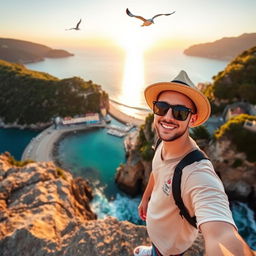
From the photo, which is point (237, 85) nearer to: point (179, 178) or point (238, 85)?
point (238, 85)

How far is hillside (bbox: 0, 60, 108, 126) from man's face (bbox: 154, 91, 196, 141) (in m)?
61.1

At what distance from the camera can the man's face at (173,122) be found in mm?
2736

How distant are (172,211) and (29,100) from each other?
7358 centimetres

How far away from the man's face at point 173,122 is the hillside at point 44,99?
200ft

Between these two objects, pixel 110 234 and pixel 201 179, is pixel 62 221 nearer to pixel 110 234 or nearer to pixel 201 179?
pixel 110 234

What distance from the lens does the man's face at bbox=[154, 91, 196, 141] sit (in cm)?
274

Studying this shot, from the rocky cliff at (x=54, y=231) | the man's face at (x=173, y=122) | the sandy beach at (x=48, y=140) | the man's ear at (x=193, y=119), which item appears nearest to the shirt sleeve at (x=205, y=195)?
the man's face at (x=173, y=122)

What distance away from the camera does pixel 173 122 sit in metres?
2.75

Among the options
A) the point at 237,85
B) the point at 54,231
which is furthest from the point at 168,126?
the point at 237,85

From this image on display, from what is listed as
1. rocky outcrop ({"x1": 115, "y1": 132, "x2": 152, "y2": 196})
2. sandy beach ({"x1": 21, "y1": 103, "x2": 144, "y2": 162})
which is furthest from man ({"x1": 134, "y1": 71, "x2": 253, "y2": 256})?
sandy beach ({"x1": 21, "y1": 103, "x2": 144, "y2": 162})

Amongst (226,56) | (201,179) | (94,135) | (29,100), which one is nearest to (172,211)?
(201,179)

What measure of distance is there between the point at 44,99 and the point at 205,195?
7100cm

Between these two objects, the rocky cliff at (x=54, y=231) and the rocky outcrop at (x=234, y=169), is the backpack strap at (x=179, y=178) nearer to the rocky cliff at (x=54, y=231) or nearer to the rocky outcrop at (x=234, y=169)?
the rocky cliff at (x=54, y=231)

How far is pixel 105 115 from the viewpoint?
6097 centimetres
